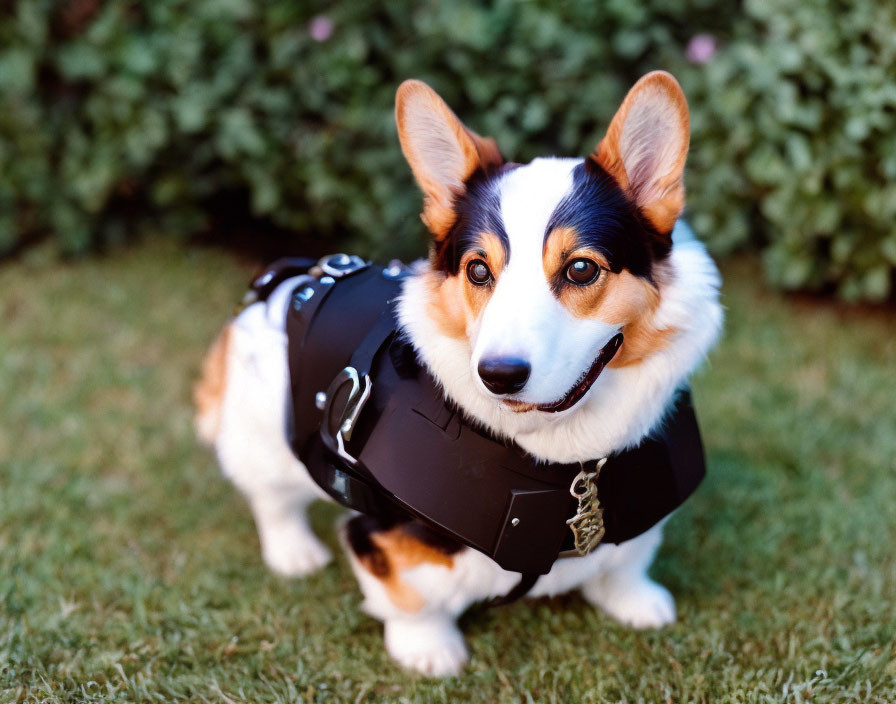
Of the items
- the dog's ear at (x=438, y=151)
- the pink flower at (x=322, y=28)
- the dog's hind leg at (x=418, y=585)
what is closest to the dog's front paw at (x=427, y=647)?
the dog's hind leg at (x=418, y=585)

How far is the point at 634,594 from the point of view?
2.65 m

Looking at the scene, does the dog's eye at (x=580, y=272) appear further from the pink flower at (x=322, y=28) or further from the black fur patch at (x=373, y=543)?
the pink flower at (x=322, y=28)

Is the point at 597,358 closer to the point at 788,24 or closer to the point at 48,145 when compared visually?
the point at 788,24

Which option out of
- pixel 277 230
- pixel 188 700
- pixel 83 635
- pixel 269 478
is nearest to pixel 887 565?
pixel 269 478

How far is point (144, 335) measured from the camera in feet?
15.0

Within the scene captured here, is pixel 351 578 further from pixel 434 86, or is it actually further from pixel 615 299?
pixel 434 86

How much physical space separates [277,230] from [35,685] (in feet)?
12.2

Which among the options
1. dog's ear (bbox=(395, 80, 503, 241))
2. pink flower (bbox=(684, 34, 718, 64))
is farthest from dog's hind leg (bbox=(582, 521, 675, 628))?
pink flower (bbox=(684, 34, 718, 64))

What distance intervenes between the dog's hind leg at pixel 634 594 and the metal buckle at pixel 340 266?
119cm

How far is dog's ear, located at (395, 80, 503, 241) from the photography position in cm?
208

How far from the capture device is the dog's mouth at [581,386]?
6.12ft

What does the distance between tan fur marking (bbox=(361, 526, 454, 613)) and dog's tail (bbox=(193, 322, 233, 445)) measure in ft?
2.75

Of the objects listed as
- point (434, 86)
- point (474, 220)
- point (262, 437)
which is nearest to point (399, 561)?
point (262, 437)

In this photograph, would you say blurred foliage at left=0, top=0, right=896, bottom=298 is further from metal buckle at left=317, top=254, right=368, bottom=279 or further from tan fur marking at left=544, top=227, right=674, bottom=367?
tan fur marking at left=544, top=227, right=674, bottom=367
